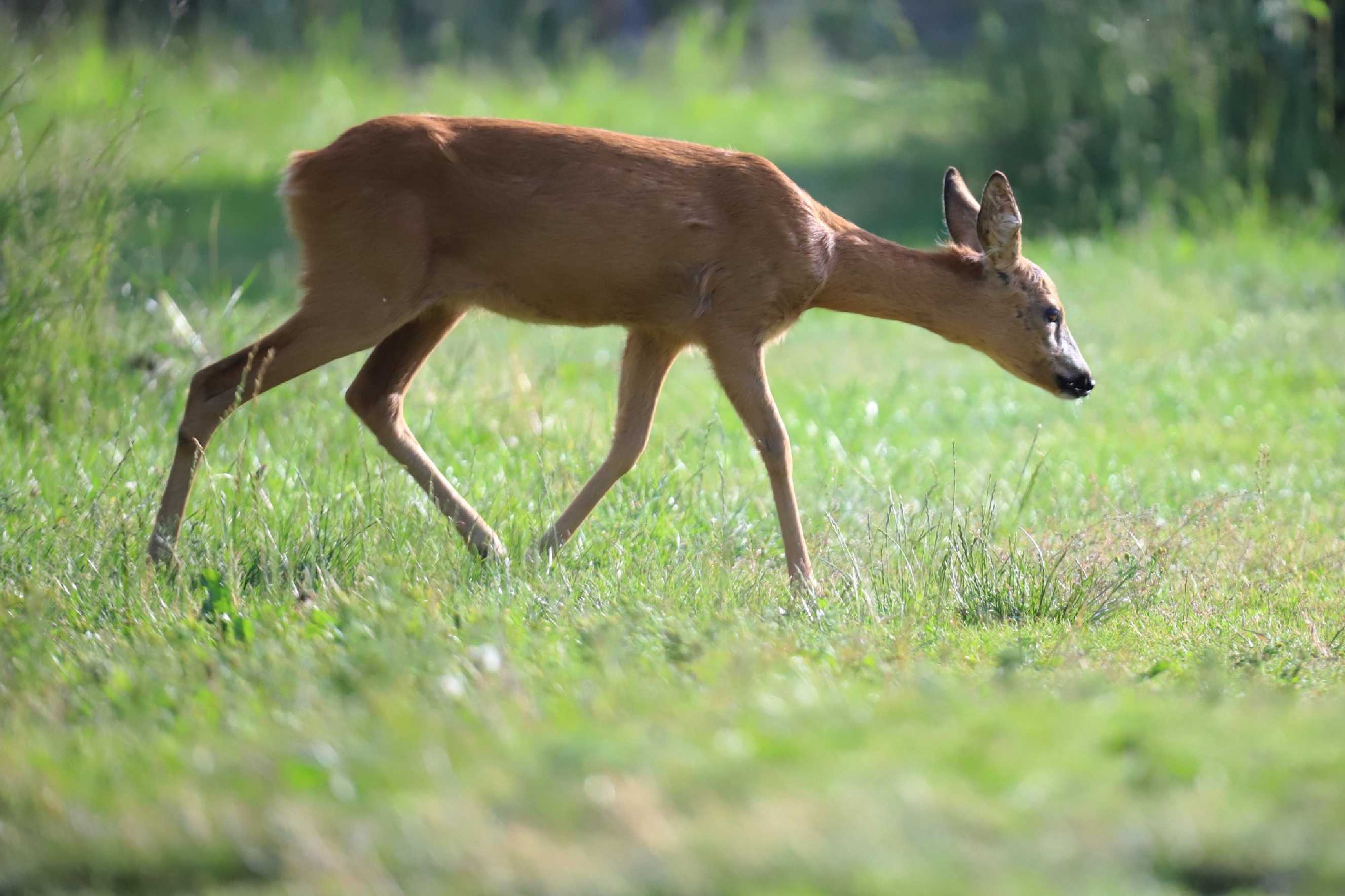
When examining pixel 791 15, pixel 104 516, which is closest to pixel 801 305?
pixel 104 516

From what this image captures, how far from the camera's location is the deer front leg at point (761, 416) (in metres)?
5.86

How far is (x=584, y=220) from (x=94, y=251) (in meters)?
2.76

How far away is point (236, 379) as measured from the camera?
5809 millimetres

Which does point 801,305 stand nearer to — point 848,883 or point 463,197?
point 463,197

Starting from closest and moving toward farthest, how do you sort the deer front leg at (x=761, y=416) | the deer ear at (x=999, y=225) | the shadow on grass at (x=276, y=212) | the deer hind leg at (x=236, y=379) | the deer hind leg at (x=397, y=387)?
the deer hind leg at (x=236, y=379), the deer front leg at (x=761, y=416), the deer ear at (x=999, y=225), the deer hind leg at (x=397, y=387), the shadow on grass at (x=276, y=212)

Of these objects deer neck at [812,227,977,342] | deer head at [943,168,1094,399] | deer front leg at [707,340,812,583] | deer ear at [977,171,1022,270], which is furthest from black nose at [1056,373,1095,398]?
deer front leg at [707,340,812,583]

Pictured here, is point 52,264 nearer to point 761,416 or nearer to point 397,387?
point 397,387

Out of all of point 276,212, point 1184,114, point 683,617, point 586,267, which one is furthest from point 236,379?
point 1184,114

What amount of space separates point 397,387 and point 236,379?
71 centimetres

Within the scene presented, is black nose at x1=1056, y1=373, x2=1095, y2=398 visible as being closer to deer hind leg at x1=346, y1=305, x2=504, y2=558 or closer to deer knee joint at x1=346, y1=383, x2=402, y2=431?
deer hind leg at x1=346, y1=305, x2=504, y2=558

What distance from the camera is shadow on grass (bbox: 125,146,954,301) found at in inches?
510

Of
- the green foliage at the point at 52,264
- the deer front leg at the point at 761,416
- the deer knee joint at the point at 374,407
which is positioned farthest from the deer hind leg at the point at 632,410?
the green foliage at the point at 52,264

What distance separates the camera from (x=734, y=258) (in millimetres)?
5820

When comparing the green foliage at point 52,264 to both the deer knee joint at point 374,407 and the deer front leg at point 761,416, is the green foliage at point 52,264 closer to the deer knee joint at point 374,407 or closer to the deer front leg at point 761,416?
the deer knee joint at point 374,407
